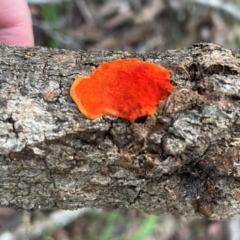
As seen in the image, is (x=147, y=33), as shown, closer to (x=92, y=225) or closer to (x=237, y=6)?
(x=237, y=6)

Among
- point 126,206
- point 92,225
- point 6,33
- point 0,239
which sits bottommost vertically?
point 126,206

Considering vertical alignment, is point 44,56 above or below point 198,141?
above

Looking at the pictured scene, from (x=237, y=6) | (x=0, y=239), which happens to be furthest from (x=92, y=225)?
A: (x=237, y=6)

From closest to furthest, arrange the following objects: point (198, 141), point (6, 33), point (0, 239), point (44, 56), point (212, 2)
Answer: point (198, 141)
point (44, 56)
point (0, 239)
point (6, 33)
point (212, 2)
